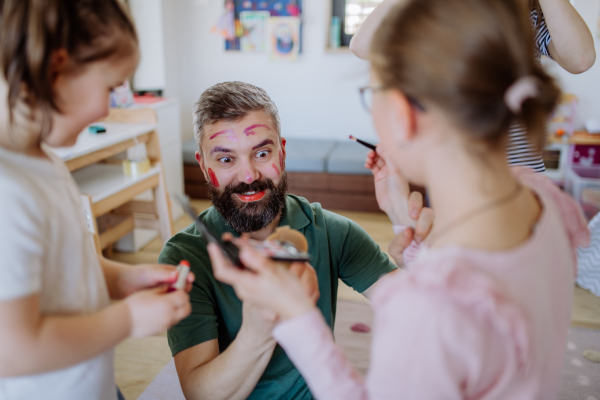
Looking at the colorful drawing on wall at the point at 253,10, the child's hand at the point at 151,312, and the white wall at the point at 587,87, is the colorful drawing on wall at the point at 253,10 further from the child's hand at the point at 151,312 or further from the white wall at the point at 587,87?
the child's hand at the point at 151,312

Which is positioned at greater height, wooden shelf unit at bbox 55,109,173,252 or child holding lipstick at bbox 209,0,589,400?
child holding lipstick at bbox 209,0,589,400

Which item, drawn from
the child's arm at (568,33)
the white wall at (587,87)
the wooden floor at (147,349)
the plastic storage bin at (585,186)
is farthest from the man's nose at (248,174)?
the white wall at (587,87)

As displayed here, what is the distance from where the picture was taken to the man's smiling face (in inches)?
47.7

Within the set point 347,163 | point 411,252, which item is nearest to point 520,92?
point 411,252

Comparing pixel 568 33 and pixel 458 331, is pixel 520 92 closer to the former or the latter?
pixel 458 331

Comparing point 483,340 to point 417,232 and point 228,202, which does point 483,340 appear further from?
point 228,202

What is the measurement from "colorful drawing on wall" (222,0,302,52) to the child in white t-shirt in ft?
11.4

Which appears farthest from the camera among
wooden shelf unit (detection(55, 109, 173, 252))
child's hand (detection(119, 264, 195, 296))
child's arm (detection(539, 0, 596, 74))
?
wooden shelf unit (detection(55, 109, 173, 252))

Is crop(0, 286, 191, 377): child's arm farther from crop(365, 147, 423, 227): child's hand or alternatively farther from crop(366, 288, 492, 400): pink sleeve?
crop(365, 147, 423, 227): child's hand

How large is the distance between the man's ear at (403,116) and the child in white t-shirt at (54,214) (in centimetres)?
37

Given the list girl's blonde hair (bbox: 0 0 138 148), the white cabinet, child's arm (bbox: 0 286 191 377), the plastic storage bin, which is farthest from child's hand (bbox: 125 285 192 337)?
the plastic storage bin

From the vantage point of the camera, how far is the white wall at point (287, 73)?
157 inches

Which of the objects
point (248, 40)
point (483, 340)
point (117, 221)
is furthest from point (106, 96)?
point (248, 40)

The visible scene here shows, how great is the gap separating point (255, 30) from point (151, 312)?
3.69 meters
